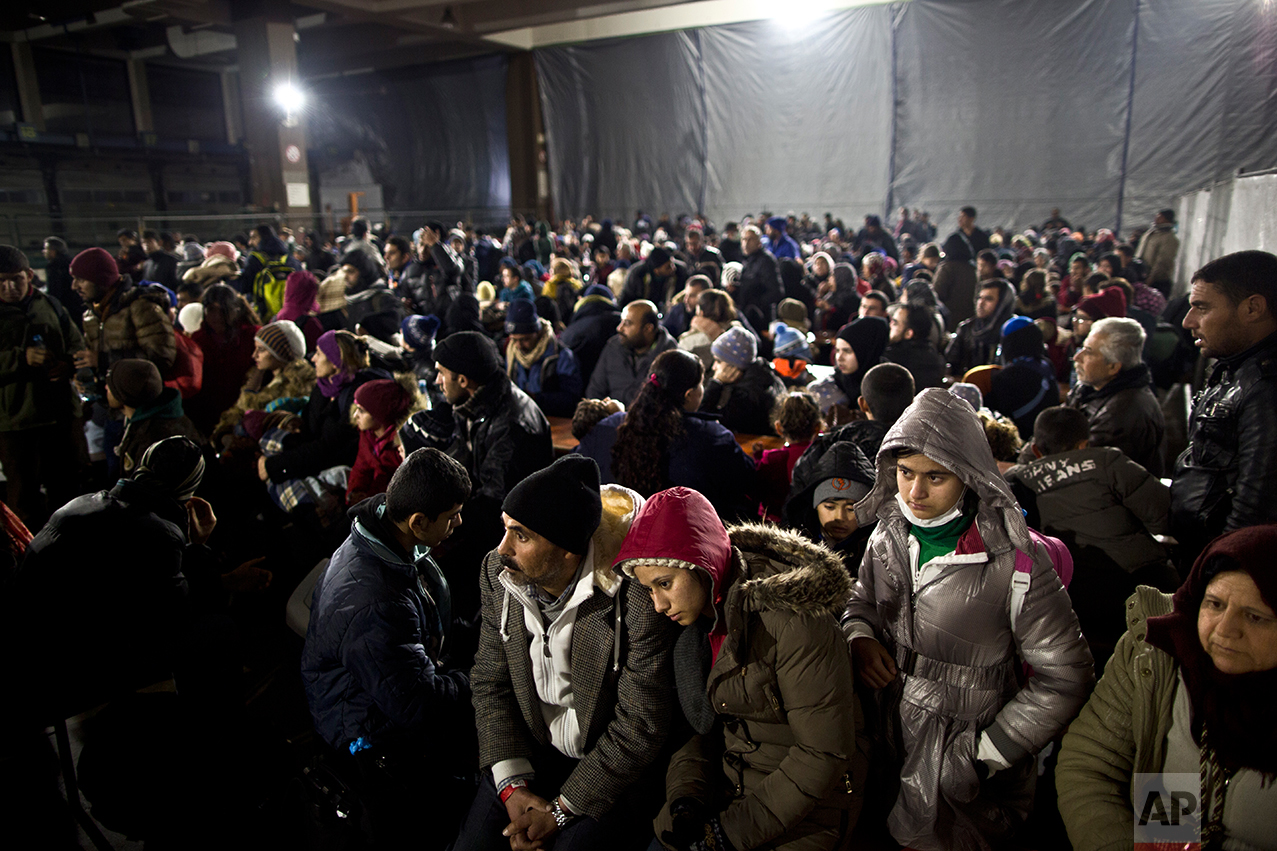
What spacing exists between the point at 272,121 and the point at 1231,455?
1857 cm

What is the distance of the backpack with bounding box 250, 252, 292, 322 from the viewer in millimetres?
7270

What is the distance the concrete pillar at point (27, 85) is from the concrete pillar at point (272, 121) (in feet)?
24.5

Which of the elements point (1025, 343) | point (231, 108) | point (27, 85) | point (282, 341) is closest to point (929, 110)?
point (1025, 343)

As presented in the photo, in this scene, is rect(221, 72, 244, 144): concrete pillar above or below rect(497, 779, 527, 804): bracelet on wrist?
above

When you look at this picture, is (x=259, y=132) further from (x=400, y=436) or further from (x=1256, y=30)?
(x=1256, y=30)

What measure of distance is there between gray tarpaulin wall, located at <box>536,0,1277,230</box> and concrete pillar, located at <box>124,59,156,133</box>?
1226cm

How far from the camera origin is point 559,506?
6.46 feet

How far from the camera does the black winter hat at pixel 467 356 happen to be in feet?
10.8

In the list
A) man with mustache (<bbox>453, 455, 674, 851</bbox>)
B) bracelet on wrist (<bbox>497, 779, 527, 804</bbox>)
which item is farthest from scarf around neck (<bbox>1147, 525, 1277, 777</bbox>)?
bracelet on wrist (<bbox>497, 779, 527, 804</bbox>)

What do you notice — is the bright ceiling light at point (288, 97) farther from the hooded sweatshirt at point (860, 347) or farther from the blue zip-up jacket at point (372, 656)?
the blue zip-up jacket at point (372, 656)

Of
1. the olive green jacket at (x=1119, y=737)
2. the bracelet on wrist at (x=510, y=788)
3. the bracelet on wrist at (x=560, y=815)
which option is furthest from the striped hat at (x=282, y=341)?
the olive green jacket at (x=1119, y=737)

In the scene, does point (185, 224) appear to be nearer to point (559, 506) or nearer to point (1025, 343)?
point (1025, 343)

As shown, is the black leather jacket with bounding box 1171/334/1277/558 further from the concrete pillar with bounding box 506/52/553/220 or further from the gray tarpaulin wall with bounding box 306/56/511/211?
the gray tarpaulin wall with bounding box 306/56/511/211

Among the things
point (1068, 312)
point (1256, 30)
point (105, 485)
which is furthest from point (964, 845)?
point (1256, 30)
